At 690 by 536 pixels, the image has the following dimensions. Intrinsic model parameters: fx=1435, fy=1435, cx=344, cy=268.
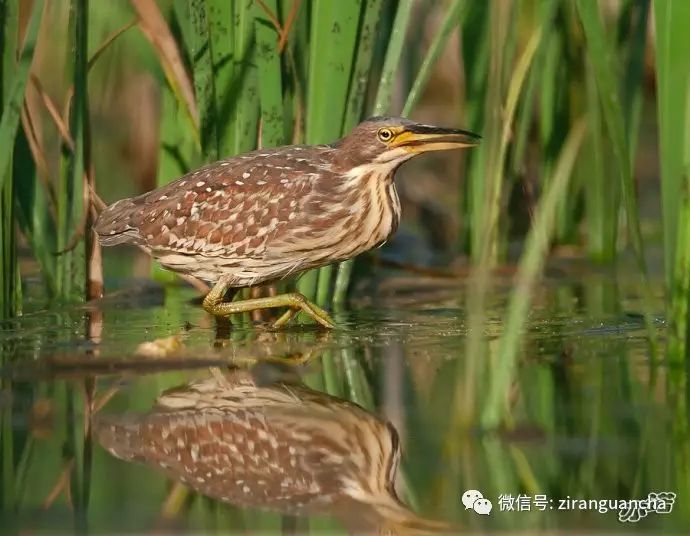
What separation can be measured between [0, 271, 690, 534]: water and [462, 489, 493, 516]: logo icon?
0.04ft

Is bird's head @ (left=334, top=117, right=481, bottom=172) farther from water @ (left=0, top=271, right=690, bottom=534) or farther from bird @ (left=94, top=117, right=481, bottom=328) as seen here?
water @ (left=0, top=271, right=690, bottom=534)

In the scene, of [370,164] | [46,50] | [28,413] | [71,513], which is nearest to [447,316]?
[370,164]

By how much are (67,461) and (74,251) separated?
3353 mm

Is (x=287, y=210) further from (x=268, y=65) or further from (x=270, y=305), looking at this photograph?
(x=268, y=65)

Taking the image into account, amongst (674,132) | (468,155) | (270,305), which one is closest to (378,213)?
(270,305)

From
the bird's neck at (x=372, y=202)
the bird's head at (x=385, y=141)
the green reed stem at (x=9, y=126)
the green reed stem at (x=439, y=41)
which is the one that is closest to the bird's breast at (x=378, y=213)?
the bird's neck at (x=372, y=202)

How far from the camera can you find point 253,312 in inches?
347

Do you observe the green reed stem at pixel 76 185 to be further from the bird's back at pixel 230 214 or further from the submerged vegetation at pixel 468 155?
the bird's back at pixel 230 214

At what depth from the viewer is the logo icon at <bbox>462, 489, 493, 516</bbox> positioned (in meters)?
4.75

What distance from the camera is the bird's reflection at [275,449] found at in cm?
489

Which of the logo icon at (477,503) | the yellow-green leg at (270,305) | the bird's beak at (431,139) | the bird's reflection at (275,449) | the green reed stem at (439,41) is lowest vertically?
the logo icon at (477,503)

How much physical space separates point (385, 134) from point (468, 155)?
1805 mm

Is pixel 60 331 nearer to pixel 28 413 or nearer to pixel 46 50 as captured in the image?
pixel 28 413

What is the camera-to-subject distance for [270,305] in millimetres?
8117
